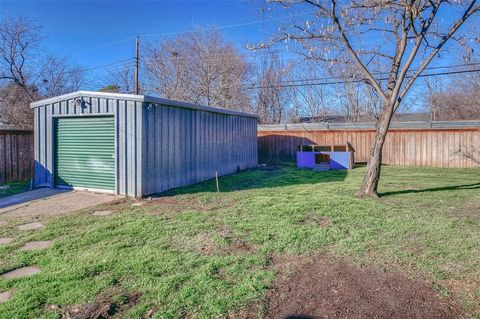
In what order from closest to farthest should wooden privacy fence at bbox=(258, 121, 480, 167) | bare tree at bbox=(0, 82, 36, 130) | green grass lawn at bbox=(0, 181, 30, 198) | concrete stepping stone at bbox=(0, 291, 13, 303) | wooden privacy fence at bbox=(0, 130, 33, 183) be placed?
concrete stepping stone at bbox=(0, 291, 13, 303)
green grass lawn at bbox=(0, 181, 30, 198)
wooden privacy fence at bbox=(0, 130, 33, 183)
wooden privacy fence at bbox=(258, 121, 480, 167)
bare tree at bbox=(0, 82, 36, 130)

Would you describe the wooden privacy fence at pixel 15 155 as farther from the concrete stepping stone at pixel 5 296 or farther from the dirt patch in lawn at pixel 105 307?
the dirt patch in lawn at pixel 105 307

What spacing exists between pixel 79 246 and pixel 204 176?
585 centimetres

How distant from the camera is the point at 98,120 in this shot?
7.70 metres

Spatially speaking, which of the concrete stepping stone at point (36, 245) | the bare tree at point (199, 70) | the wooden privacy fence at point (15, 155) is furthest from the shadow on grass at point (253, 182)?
the bare tree at point (199, 70)

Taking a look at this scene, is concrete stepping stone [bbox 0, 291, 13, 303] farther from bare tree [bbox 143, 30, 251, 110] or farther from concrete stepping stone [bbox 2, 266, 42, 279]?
bare tree [bbox 143, 30, 251, 110]

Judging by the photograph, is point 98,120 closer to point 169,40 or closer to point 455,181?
point 455,181

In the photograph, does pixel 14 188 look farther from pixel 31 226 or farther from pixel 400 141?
pixel 400 141

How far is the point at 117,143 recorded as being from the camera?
24.2 ft

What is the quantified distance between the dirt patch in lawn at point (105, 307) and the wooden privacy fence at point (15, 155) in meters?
8.68

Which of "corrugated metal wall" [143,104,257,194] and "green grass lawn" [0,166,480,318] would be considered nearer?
"green grass lawn" [0,166,480,318]

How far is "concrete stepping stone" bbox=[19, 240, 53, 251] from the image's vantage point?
408 centimetres

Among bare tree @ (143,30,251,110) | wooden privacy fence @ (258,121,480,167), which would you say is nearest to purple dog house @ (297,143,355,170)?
wooden privacy fence @ (258,121,480,167)

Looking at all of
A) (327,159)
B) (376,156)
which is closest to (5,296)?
(376,156)

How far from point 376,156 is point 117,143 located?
5.51m
